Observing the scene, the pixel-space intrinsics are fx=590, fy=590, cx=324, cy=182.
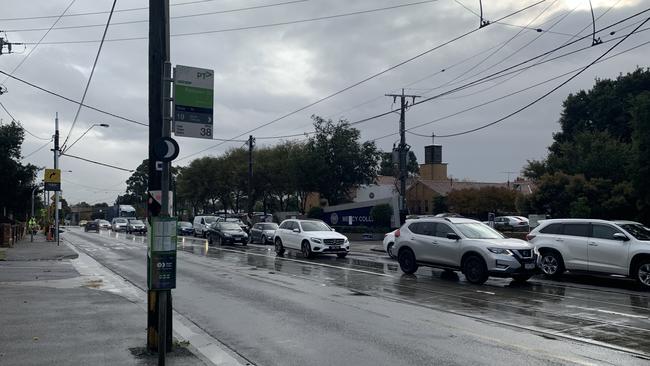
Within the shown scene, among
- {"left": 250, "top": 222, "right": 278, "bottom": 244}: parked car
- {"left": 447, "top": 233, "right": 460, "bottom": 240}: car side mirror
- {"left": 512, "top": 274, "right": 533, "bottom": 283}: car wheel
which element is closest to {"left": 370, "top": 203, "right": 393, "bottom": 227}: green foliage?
{"left": 250, "top": 222, "right": 278, "bottom": 244}: parked car

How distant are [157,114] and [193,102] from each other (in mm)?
547

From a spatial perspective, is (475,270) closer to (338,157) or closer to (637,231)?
(637,231)

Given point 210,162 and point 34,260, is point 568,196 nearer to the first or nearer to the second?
point 34,260

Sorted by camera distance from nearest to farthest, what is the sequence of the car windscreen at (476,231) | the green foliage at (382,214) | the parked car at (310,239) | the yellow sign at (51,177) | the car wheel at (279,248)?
1. the car windscreen at (476,231)
2. the parked car at (310,239)
3. the car wheel at (279,248)
4. the yellow sign at (51,177)
5. the green foliage at (382,214)

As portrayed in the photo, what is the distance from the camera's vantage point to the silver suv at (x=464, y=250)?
15070mm

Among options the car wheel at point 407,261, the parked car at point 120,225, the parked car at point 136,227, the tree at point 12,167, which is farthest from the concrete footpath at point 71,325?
the parked car at point 120,225

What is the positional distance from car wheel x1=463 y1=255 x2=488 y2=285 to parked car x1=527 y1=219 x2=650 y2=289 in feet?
8.09

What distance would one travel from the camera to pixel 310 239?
2358cm

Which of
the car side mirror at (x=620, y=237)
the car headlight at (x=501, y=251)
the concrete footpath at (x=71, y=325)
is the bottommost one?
the concrete footpath at (x=71, y=325)

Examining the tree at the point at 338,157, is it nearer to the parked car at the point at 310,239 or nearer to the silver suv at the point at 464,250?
the parked car at the point at 310,239

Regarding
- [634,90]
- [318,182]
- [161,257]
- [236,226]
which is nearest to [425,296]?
[161,257]

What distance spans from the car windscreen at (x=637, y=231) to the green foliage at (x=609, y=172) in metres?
6.29

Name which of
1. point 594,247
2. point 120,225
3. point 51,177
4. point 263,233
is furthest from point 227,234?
point 120,225

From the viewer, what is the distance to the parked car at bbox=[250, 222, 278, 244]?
3600 centimetres
